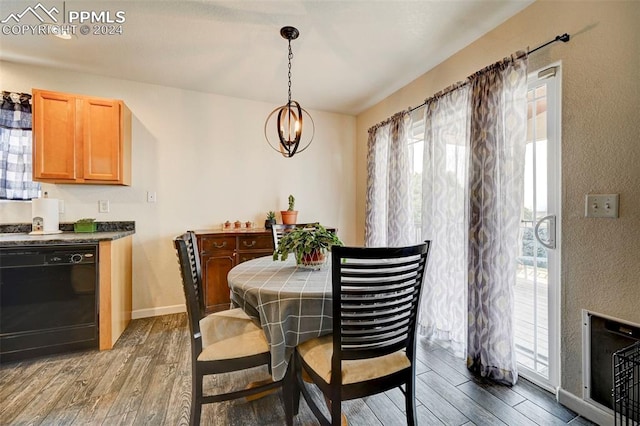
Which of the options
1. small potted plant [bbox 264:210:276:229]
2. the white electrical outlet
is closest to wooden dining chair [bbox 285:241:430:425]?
small potted plant [bbox 264:210:276:229]

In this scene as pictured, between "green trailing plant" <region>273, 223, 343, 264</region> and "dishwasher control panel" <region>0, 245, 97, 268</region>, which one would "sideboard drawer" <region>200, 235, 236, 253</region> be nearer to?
"dishwasher control panel" <region>0, 245, 97, 268</region>

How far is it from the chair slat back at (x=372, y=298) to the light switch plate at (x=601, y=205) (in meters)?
1.08

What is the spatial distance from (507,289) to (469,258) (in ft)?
1.00

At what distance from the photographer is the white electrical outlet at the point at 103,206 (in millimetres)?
2879

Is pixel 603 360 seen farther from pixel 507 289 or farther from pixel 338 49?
pixel 338 49

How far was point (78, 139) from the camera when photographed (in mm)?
2568

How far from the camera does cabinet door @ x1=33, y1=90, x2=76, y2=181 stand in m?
2.44

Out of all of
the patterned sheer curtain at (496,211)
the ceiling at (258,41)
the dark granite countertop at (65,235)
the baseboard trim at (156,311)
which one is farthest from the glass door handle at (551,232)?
the baseboard trim at (156,311)

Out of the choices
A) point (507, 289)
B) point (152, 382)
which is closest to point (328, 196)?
point (507, 289)

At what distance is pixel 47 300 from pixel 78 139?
1.45 meters

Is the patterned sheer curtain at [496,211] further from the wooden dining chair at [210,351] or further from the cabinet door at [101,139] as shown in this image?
the cabinet door at [101,139]

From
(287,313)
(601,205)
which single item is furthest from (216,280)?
(601,205)

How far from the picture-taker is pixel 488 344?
190 centimetres

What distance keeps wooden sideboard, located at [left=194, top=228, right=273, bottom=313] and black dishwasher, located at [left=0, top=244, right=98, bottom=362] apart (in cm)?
90
